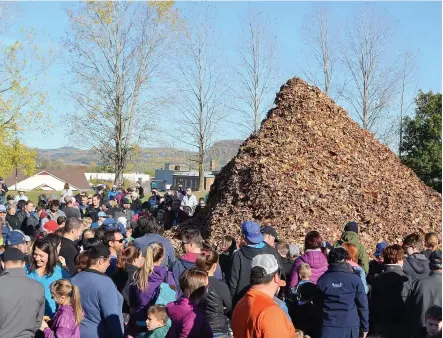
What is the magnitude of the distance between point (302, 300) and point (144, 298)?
216 centimetres

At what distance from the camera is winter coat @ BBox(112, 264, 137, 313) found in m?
6.84

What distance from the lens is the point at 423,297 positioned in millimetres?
6574

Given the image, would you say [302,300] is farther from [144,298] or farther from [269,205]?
[269,205]

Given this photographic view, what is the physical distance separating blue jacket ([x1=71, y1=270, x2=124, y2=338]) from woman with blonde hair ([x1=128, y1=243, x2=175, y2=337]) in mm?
303

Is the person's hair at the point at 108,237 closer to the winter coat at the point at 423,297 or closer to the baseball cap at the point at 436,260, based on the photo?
the winter coat at the point at 423,297

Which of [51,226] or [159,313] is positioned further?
[51,226]

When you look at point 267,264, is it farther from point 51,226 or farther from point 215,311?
point 51,226

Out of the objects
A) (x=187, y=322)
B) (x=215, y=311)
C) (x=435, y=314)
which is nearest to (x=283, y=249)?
(x=215, y=311)

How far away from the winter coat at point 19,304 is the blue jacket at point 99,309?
1.37 feet

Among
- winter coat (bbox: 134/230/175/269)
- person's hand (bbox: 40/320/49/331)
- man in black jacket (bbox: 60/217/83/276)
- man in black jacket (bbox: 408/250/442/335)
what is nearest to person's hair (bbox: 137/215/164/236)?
winter coat (bbox: 134/230/175/269)

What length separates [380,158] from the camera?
15.9 metres

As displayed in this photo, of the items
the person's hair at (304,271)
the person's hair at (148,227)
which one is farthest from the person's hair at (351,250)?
the person's hair at (148,227)

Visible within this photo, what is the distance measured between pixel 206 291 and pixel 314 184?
8657 mm

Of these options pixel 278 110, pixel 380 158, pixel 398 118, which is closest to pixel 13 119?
pixel 278 110
